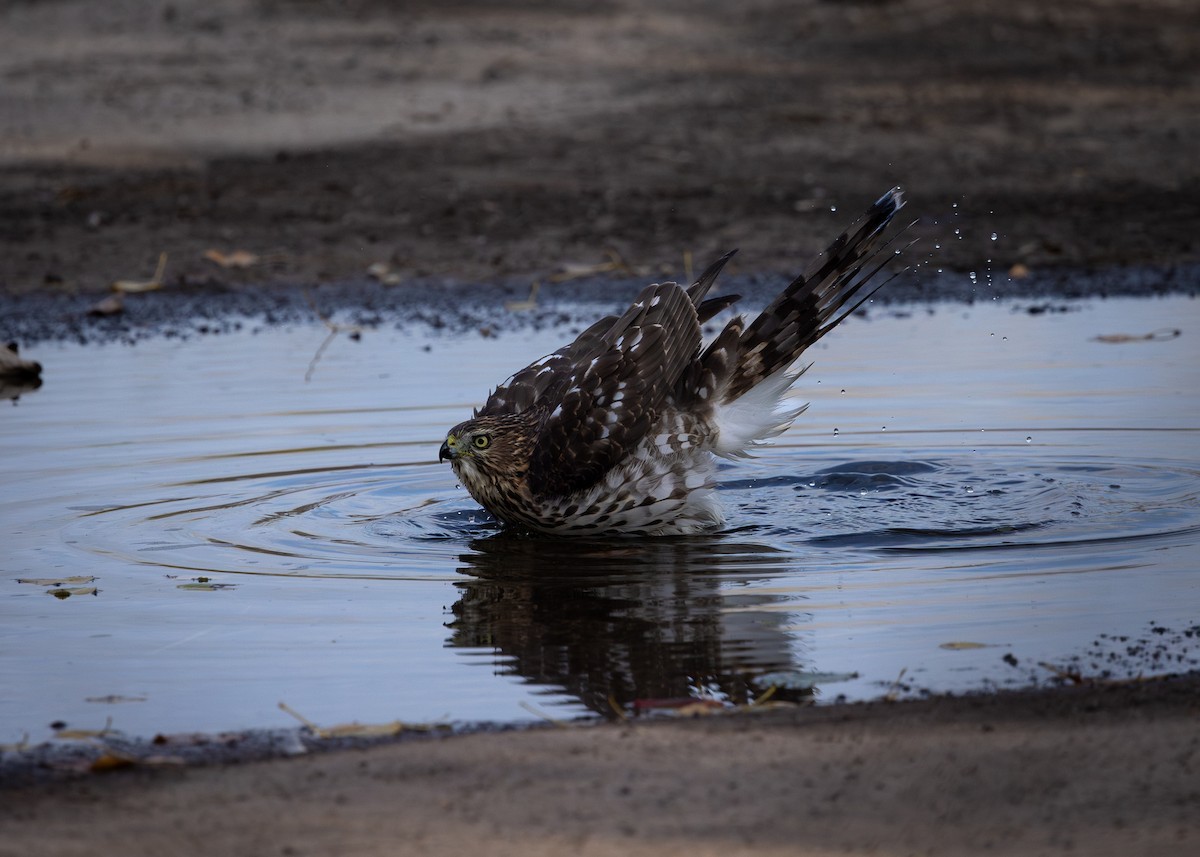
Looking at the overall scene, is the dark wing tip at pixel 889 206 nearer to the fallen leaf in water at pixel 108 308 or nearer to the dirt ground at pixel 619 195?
the dirt ground at pixel 619 195

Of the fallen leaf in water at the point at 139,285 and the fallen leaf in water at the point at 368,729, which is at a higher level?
the fallen leaf in water at the point at 139,285

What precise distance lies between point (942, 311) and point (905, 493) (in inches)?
183

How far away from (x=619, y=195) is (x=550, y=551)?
7.89 m

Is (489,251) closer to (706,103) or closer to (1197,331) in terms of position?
(706,103)

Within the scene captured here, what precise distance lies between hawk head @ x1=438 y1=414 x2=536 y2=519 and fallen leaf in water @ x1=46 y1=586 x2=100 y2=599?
148 cm

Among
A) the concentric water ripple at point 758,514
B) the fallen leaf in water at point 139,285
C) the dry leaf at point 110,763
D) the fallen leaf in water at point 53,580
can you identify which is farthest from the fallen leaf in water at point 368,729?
the fallen leaf in water at point 139,285

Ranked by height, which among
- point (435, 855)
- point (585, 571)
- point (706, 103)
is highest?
point (706, 103)

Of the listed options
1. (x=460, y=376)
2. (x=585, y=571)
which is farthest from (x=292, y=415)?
(x=585, y=571)

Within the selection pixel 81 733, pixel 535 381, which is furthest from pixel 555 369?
pixel 81 733

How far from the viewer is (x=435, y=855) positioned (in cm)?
373

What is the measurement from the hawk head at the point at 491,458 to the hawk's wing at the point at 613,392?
9cm

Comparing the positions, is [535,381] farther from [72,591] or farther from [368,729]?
[368,729]

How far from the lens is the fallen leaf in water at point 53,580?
6.31m

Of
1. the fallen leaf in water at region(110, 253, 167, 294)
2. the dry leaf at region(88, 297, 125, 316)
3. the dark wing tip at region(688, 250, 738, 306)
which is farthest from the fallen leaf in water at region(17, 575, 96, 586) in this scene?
the fallen leaf in water at region(110, 253, 167, 294)
